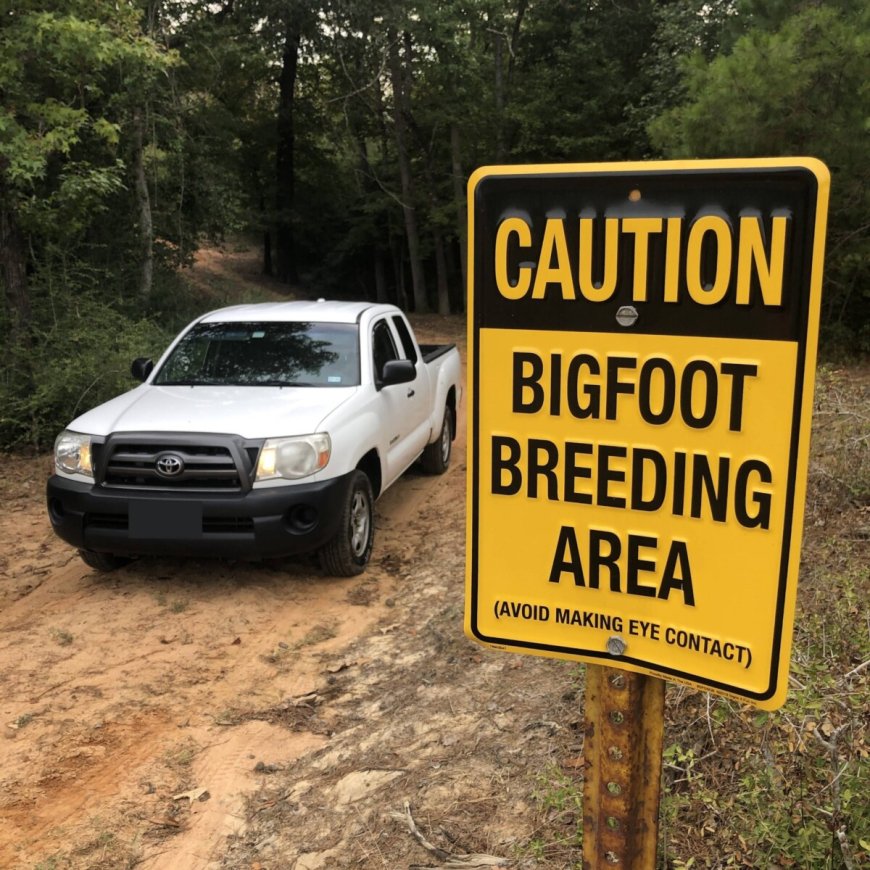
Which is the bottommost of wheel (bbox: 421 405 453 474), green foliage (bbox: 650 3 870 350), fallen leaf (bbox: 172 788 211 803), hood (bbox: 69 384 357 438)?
wheel (bbox: 421 405 453 474)

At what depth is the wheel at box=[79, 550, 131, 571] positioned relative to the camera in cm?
547

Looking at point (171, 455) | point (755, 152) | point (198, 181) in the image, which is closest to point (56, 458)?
point (171, 455)

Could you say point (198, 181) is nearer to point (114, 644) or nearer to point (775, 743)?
point (114, 644)

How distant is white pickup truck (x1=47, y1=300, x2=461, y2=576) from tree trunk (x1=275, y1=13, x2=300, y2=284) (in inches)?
781

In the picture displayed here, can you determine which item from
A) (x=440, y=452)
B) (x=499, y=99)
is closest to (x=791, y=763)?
(x=440, y=452)

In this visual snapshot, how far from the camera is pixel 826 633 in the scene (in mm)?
3316

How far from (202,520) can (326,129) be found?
25710 mm

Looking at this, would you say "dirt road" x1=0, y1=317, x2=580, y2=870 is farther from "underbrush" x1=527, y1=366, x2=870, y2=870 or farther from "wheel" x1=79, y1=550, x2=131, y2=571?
"underbrush" x1=527, y1=366, x2=870, y2=870

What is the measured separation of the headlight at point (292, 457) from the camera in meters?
4.94

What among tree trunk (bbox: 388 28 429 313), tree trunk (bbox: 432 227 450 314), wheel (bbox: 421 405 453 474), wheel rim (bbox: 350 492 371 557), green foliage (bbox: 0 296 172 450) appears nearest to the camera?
wheel rim (bbox: 350 492 371 557)

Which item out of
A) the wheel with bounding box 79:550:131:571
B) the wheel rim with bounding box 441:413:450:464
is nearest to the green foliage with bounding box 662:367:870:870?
the wheel with bounding box 79:550:131:571

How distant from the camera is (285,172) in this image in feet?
90.1

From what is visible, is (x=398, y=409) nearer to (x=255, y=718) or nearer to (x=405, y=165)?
(x=255, y=718)

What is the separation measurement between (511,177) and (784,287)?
0.44 meters
